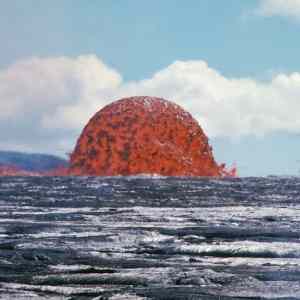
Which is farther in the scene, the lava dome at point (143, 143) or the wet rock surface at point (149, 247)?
the lava dome at point (143, 143)

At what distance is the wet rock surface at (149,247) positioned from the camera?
1.90m

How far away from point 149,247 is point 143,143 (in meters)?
8.07

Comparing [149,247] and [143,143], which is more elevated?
[143,143]

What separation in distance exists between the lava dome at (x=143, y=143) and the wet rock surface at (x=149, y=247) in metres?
5.57

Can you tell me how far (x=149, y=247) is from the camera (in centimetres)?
252

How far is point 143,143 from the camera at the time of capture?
10586 millimetres

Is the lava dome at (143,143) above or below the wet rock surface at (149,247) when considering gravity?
above

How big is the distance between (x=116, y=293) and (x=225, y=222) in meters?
1.47

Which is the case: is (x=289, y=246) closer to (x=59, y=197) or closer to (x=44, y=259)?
(x=44, y=259)

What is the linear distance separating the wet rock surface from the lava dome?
5.57 metres

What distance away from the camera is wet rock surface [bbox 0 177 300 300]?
6.23 ft

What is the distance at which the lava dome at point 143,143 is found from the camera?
10.3 metres

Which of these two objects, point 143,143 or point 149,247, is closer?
point 149,247

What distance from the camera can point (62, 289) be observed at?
6.23 ft
